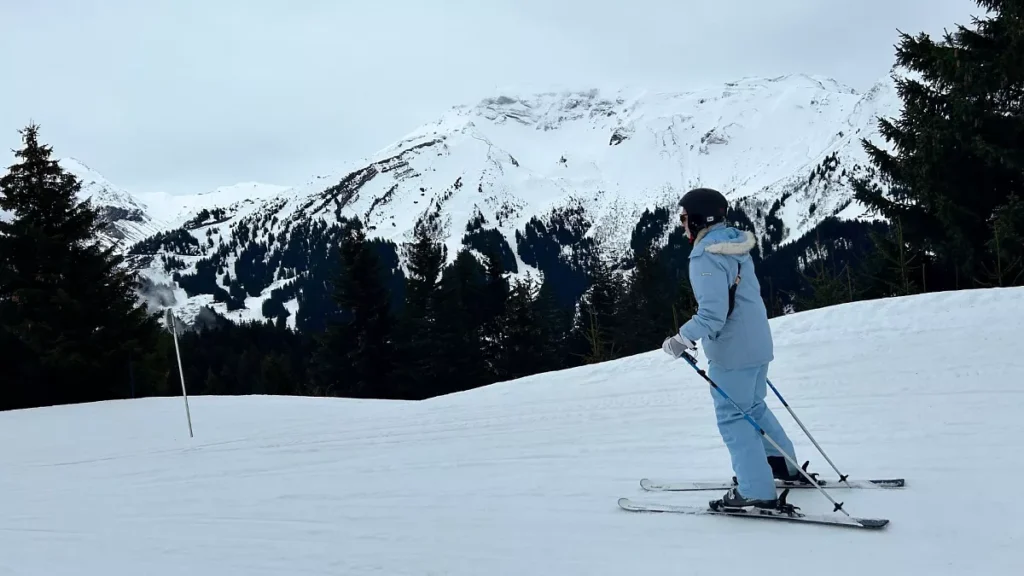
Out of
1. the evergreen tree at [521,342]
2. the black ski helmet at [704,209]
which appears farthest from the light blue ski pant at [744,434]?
the evergreen tree at [521,342]

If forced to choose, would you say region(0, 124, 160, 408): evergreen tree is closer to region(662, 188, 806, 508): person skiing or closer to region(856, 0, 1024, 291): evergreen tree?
region(662, 188, 806, 508): person skiing

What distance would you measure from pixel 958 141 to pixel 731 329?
62.3ft

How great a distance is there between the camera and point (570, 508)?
537 cm

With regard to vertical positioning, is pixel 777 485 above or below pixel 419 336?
below

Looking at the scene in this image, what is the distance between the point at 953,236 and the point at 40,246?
28720mm

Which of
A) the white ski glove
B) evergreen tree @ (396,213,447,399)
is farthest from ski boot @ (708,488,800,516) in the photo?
evergreen tree @ (396,213,447,399)

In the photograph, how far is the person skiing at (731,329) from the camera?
450cm

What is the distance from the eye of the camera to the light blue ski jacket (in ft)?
14.7

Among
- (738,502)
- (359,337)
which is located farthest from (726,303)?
(359,337)

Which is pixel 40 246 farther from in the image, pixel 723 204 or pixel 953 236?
pixel 953 236

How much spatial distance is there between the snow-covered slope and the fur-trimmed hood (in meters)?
1.78

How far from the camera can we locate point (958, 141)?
19484 millimetres

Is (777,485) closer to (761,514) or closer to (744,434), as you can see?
Result: (761,514)

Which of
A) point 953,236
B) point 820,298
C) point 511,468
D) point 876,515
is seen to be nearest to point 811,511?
point 876,515
